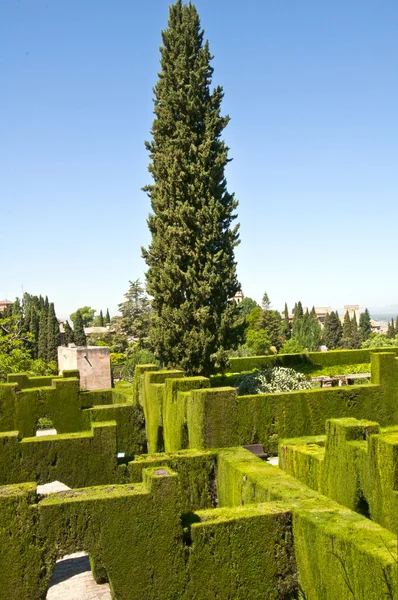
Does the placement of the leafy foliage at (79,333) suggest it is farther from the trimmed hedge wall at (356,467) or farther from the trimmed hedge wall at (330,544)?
the trimmed hedge wall at (330,544)

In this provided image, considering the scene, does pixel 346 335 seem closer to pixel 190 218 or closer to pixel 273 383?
pixel 273 383

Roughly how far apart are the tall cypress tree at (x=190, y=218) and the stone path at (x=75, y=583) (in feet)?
41.6

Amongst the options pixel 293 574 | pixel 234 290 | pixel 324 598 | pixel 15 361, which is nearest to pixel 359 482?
pixel 293 574

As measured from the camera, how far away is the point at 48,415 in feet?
72.6

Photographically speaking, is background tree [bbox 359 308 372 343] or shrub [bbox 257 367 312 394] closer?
shrub [bbox 257 367 312 394]

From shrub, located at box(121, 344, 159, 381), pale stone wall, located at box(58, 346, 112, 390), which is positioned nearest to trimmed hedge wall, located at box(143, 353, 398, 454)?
pale stone wall, located at box(58, 346, 112, 390)

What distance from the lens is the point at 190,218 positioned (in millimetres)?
26094

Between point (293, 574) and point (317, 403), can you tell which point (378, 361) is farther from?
point (293, 574)

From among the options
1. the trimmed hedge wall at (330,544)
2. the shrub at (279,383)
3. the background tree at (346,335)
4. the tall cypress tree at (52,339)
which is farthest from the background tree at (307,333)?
the trimmed hedge wall at (330,544)

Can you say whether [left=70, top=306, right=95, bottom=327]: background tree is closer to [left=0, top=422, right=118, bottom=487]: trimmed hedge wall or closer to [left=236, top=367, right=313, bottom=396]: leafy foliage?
[left=236, top=367, right=313, bottom=396]: leafy foliage

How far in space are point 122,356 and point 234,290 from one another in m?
46.8

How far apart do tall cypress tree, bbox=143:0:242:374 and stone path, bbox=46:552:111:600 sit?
41.6ft

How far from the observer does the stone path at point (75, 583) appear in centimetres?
1179

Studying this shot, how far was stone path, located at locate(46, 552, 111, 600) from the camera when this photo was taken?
11.8m
